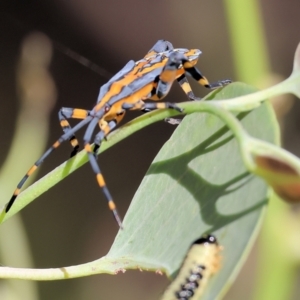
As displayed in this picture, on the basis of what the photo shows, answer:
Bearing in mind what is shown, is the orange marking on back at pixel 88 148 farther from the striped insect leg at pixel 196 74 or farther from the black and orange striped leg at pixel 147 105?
the striped insect leg at pixel 196 74

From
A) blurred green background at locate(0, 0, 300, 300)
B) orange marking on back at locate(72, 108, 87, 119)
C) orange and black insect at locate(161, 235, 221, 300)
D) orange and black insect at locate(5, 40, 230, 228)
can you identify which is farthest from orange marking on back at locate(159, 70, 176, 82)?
blurred green background at locate(0, 0, 300, 300)

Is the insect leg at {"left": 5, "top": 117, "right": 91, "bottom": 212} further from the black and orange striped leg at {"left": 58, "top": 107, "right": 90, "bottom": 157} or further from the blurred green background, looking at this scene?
the blurred green background

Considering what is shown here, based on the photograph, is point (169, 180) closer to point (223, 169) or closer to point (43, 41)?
point (223, 169)

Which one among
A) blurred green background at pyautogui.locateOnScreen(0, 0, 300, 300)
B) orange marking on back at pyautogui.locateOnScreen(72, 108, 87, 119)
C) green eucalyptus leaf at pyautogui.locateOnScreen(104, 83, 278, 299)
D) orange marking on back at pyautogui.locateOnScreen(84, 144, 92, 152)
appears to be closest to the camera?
green eucalyptus leaf at pyautogui.locateOnScreen(104, 83, 278, 299)

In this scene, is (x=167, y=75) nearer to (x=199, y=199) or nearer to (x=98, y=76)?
(x=199, y=199)

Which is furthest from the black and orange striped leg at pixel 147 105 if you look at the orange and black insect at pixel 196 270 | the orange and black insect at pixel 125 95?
the orange and black insect at pixel 196 270

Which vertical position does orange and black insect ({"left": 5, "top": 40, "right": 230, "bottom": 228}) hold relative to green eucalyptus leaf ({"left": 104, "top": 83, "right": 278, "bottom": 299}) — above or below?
above
